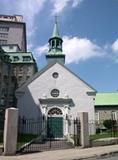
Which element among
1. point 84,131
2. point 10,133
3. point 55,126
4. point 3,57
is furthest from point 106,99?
point 10,133

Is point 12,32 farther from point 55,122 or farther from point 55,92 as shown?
point 55,122

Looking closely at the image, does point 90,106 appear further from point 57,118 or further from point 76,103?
point 57,118

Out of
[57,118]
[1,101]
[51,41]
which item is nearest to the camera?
[57,118]

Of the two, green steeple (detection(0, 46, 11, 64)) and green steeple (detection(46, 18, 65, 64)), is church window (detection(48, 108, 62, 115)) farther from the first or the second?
green steeple (detection(0, 46, 11, 64))

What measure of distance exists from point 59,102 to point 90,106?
414cm

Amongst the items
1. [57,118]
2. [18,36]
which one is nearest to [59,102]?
[57,118]

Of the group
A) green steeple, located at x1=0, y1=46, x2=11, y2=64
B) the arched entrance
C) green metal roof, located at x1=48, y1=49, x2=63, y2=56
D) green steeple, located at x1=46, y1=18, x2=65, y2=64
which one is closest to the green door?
the arched entrance

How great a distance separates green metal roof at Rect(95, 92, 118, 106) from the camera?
5109cm

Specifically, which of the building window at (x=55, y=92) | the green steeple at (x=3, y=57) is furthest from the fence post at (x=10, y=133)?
the green steeple at (x=3, y=57)

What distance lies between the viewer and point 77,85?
3931cm

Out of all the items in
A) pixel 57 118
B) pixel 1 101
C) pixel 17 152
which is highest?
pixel 1 101

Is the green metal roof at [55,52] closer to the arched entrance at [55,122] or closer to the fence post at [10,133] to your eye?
the arched entrance at [55,122]

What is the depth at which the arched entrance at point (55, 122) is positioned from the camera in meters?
36.1

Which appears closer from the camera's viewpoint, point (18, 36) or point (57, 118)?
point (57, 118)
